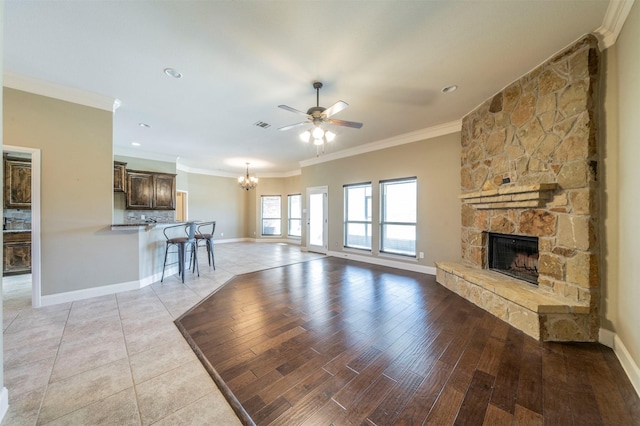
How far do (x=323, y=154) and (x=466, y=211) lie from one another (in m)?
4.01

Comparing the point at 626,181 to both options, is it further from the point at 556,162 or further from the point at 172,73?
the point at 172,73

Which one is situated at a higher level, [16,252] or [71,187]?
[71,187]

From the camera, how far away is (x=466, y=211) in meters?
4.08

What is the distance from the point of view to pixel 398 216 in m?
5.41

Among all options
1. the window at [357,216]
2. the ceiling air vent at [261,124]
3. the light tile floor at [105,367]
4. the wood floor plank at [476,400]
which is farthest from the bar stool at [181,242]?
the wood floor plank at [476,400]

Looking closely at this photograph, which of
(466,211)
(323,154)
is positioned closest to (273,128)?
(323,154)

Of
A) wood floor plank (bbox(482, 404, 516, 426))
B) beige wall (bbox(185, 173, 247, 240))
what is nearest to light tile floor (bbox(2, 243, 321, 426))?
wood floor plank (bbox(482, 404, 516, 426))

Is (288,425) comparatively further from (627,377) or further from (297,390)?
(627,377)

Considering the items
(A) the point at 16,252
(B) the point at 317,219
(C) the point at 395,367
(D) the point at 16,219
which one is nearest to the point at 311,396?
(C) the point at 395,367

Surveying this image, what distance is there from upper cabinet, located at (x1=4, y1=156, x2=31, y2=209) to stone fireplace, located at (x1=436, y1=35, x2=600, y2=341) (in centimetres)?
842

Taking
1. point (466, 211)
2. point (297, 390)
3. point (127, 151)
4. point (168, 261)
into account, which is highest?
point (127, 151)

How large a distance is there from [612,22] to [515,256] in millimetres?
2615

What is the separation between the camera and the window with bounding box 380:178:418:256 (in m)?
5.16

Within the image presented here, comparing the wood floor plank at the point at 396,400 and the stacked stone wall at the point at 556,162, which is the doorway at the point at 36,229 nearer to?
the wood floor plank at the point at 396,400
